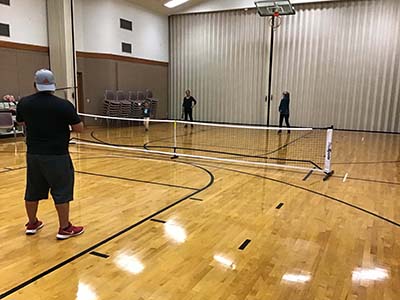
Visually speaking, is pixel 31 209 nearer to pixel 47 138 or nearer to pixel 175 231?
pixel 47 138

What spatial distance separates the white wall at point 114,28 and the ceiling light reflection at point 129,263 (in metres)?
13.4

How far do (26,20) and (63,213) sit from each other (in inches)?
460

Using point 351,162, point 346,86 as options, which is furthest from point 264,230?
point 346,86

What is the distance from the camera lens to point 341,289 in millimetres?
3018

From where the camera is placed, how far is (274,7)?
1538cm

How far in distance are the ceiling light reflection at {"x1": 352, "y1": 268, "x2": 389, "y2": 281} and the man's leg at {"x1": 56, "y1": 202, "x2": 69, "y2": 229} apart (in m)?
2.99

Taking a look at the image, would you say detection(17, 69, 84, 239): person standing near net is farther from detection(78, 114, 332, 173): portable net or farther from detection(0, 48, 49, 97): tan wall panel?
detection(0, 48, 49, 97): tan wall panel

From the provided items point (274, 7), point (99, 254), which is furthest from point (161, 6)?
point (99, 254)

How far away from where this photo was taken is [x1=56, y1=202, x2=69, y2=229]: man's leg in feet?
12.7

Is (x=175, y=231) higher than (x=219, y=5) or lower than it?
lower

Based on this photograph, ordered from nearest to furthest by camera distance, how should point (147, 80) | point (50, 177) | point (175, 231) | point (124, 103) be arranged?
point (50, 177), point (175, 231), point (124, 103), point (147, 80)

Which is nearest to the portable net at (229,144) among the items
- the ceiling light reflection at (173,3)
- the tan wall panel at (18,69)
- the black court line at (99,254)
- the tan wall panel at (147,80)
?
the tan wall panel at (147,80)

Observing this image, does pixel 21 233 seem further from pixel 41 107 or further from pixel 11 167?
pixel 11 167

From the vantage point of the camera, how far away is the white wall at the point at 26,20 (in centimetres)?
1246
